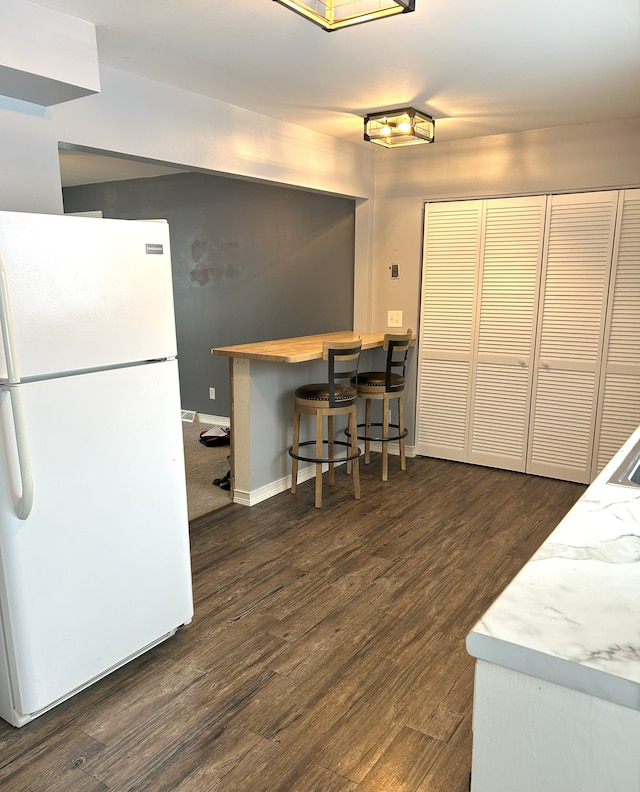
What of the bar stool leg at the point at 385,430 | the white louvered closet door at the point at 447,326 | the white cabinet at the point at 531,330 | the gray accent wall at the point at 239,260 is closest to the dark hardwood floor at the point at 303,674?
the bar stool leg at the point at 385,430

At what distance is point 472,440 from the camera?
4645mm

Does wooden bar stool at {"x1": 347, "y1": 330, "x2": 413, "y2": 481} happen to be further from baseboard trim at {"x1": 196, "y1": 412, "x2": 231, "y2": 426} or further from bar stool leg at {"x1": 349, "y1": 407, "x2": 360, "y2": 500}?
baseboard trim at {"x1": 196, "y1": 412, "x2": 231, "y2": 426}

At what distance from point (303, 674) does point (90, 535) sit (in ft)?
3.05

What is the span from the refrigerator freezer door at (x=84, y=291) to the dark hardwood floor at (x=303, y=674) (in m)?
1.17

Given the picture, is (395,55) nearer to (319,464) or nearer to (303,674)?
(319,464)

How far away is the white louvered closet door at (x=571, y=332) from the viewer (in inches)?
156

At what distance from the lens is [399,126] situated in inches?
136

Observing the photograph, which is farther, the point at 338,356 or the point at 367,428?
the point at 367,428

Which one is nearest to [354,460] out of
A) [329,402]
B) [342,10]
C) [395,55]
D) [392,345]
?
[329,402]

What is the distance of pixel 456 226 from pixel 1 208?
10.3ft

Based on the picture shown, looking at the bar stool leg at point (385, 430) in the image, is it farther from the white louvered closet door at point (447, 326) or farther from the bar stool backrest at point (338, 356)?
the white louvered closet door at point (447, 326)

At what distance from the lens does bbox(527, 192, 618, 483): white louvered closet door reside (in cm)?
396

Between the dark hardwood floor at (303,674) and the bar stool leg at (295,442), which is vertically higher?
the bar stool leg at (295,442)

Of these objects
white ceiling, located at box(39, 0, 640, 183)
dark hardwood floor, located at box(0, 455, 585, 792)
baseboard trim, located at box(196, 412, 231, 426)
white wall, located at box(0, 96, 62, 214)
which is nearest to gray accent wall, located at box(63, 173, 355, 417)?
baseboard trim, located at box(196, 412, 231, 426)
